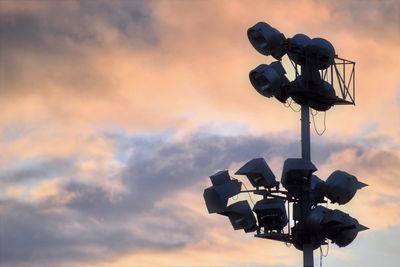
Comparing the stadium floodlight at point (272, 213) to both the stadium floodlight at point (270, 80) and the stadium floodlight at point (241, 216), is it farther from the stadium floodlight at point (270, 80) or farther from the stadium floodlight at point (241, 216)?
the stadium floodlight at point (270, 80)

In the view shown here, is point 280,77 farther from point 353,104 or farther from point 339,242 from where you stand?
point 339,242

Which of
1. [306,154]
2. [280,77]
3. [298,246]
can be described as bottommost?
[298,246]

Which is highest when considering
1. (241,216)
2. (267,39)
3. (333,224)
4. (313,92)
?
(267,39)

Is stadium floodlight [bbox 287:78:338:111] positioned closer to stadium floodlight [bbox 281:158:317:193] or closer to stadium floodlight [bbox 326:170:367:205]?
stadium floodlight [bbox 281:158:317:193]

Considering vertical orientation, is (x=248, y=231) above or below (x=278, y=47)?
below

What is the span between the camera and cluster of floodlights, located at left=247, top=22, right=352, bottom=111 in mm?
45531

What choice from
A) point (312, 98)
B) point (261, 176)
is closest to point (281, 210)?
point (261, 176)

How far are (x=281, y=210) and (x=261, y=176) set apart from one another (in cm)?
180

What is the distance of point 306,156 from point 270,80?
12.4ft

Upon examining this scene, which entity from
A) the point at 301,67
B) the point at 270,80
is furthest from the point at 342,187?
the point at 301,67

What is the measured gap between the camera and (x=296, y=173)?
4419 cm

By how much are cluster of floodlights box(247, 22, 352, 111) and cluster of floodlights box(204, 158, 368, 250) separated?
3259mm

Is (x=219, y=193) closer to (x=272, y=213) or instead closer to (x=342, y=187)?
(x=272, y=213)

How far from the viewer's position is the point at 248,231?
147ft
